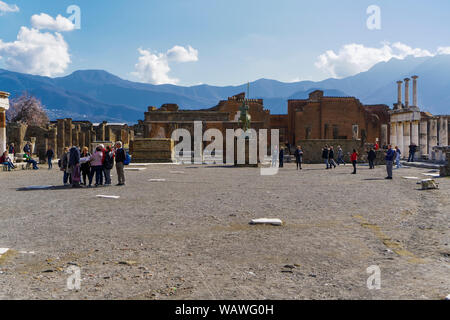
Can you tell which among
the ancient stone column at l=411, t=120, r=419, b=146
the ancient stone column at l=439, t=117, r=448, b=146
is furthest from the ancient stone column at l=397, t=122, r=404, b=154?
the ancient stone column at l=439, t=117, r=448, b=146

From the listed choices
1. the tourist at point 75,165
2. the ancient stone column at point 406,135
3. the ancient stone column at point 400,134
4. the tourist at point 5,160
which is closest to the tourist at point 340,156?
the ancient stone column at point 406,135

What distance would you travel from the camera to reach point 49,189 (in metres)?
14.2

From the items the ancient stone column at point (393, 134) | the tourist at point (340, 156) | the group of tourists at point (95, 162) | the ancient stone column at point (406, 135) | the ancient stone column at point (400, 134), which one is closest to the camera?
the group of tourists at point (95, 162)

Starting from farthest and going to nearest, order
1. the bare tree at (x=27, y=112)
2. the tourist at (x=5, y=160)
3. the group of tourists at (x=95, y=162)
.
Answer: the bare tree at (x=27, y=112), the tourist at (x=5, y=160), the group of tourists at (x=95, y=162)

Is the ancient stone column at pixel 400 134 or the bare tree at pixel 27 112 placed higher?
the bare tree at pixel 27 112

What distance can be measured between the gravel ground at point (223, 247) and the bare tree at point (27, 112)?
188 feet

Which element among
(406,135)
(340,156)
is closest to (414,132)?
(406,135)

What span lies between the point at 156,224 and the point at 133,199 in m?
3.61

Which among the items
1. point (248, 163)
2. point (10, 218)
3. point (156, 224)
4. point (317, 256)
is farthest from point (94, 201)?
point (248, 163)

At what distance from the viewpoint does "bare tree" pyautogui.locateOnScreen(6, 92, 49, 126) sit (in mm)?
64312

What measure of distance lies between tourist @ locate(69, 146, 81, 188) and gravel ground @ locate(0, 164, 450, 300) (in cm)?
279

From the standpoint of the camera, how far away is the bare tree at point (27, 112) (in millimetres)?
64312

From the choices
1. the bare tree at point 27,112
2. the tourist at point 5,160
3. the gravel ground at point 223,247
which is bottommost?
the gravel ground at point 223,247

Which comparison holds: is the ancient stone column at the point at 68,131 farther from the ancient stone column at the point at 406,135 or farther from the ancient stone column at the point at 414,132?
the ancient stone column at the point at 414,132
